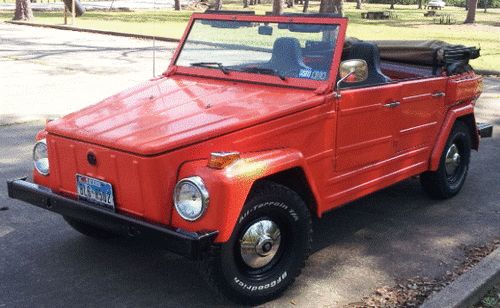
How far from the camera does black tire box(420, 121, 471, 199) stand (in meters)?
5.91

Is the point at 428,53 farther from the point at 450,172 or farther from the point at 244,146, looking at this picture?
the point at 244,146

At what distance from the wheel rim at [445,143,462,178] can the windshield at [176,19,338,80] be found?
2042 millimetres

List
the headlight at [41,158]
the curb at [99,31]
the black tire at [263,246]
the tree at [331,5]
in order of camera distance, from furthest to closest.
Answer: the curb at [99,31] → the tree at [331,5] → the headlight at [41,158] → the black tire at [263,246]

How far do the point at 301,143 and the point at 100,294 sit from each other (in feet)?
5.37

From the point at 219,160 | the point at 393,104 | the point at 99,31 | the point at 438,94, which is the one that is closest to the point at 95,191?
the point at 219,160

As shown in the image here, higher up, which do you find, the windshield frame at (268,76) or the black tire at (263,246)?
the windshield frame at (268,76)

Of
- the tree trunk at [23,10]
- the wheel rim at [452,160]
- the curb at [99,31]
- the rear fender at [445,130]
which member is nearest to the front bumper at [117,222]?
the rear fender at [445,130]

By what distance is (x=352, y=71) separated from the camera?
14.4ft

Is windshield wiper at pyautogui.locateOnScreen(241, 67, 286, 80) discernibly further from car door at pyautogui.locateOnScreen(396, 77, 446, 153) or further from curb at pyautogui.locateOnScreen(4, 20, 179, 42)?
curb at pyautogui.locateOnScreen(4, 20, 179, 42)

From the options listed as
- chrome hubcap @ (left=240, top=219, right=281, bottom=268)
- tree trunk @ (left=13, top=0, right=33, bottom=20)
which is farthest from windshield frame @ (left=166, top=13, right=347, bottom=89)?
Answer: tree trunk @ (left=13, top=0, right=33, bottom=20)

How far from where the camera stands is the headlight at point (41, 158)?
4.30 meters

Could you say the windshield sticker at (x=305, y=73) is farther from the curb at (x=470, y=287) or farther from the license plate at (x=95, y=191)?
the curb at (x=470, y=287)

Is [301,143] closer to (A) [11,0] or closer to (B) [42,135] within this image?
(B) [42,135]

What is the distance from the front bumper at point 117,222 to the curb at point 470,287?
4.87 feet
